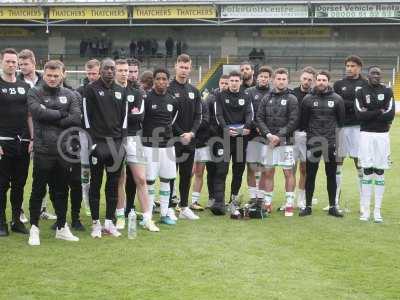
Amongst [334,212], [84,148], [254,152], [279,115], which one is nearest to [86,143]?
[84,148]

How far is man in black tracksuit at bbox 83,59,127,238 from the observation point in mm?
6965

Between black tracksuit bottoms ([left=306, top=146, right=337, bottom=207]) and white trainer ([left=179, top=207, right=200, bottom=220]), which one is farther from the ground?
black tracksuit bottoms ([left=306, top=146, right=337, bottom=207])

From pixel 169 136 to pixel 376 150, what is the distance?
265 centimetres

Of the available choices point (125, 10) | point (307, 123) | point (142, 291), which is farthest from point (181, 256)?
point (125, 10)

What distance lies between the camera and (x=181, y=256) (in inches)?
248

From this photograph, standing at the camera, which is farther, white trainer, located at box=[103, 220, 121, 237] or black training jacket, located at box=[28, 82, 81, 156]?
white trainer, located at box=[103, 220, 121, 237]

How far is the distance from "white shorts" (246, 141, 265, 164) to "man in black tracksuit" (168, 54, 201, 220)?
907mm

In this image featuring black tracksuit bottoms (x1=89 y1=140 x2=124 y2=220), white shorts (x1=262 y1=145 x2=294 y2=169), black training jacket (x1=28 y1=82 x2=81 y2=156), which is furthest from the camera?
white shorts (x1=262 y1=145 x2=294 y2=169)

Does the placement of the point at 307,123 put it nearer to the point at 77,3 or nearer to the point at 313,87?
the point at 313,87

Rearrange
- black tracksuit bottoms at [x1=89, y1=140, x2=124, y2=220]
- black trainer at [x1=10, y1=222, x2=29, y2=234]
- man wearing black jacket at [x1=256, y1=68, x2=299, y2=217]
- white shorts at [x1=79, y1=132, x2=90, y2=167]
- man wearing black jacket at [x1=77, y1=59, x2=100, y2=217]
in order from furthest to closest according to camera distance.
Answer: man wearing black jacket at [x1=256, y1=68, x2=299, y2=217]
man wearing black jacket at [x1=77, y1=59, x2=100, y2=217]
white shorts at [x1=79, y1=132, x2=90, y2=167]
black trainer at [x1=10, y1=222, x2=29, y2=234]
black tracksuit bottoms at [x1=89, y1=140, x2=124, y2=220]

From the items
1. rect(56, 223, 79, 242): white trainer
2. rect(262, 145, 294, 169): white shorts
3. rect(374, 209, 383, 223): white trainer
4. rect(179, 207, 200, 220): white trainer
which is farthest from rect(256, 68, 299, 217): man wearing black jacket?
rect(56, 223, 79, 242): white trainer

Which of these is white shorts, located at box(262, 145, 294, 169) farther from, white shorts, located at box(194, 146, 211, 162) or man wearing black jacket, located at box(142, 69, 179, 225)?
man wearing black jacket, located at box(142, 69, 179, 225)

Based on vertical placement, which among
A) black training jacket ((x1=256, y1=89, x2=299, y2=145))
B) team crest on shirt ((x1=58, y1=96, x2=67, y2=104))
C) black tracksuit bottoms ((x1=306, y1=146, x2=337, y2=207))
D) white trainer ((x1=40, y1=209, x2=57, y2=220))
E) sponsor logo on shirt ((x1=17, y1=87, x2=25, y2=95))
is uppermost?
sponsor logo on shirt ((x1=17, y1=87, x2=25, y2=95))

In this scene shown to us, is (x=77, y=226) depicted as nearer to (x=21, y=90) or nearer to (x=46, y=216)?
(x=46, y=216)
